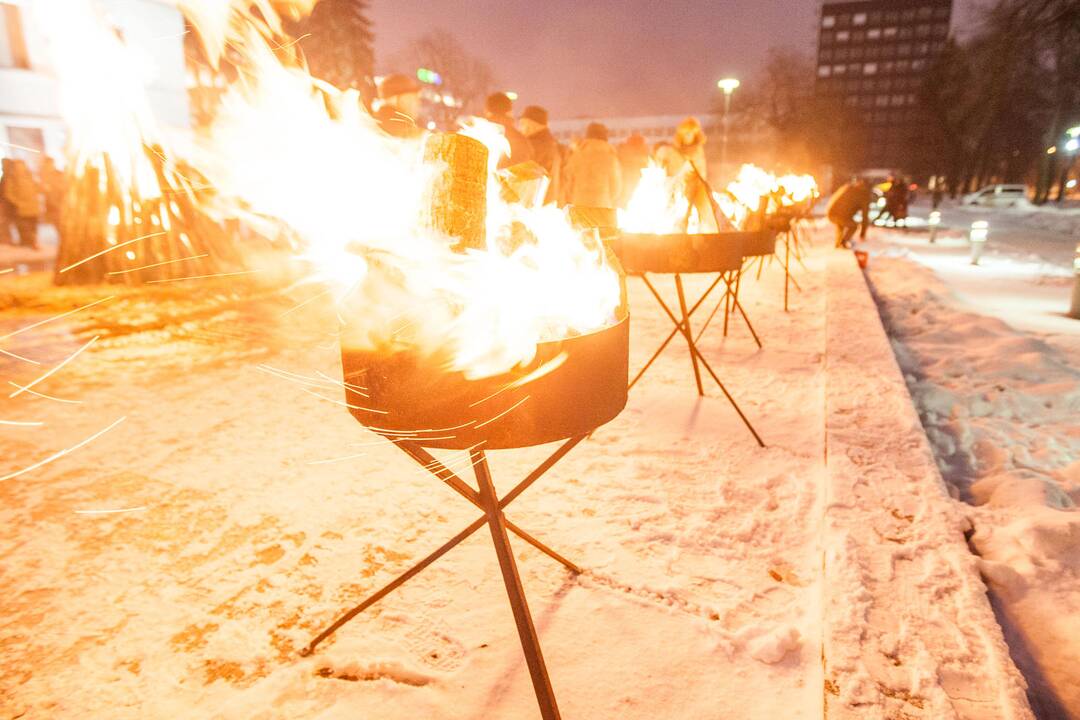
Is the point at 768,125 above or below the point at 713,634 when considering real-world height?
above

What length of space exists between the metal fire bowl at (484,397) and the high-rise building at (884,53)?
380 feet

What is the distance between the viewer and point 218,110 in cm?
196

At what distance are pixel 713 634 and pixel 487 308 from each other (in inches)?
51.6

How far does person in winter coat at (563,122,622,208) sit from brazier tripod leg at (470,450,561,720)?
22.1 feet

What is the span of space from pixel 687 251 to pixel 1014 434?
2.33 metres

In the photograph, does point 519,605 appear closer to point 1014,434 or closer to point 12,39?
point 1014,434

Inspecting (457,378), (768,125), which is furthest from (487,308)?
(768,125)

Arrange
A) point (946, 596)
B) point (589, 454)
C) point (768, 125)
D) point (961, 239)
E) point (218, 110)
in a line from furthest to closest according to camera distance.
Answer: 1. point (768, 125)
2. point (961, 239)
3. point (589, 454)
4. point (946, 596)
5. point (218, 110)

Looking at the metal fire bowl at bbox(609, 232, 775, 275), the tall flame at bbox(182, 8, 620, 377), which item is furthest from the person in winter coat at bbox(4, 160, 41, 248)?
the metal fire bowl at bbox(609, 232, 775, 275)

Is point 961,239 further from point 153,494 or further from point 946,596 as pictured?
point 153,494

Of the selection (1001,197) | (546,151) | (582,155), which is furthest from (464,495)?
(1001,197)

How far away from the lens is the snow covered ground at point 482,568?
5.98 feet

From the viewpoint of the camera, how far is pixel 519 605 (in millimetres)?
1727

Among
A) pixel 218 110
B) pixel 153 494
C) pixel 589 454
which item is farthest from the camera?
pixel 589 454
